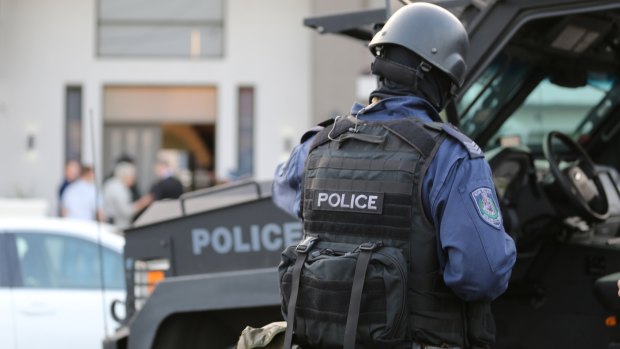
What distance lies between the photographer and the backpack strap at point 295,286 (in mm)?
3074

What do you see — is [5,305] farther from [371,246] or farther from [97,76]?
[97,76]

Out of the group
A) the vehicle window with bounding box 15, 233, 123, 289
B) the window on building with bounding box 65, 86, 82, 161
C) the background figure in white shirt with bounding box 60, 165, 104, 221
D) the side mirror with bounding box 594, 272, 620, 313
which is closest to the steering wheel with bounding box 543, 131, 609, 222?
the side mirror with bounding box 594, 272, 620, 313

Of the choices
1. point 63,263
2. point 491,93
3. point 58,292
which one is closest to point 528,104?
point 491,93

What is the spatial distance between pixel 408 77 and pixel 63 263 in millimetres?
4880

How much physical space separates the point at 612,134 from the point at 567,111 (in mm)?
317

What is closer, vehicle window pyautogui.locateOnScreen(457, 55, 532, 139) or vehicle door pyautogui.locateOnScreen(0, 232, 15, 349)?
vehicle window pyautogui.locateOnScreen(457, 55, 532, 139)

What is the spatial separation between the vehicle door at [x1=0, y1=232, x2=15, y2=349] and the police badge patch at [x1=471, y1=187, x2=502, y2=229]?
469 cm

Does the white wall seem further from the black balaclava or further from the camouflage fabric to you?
the black balaclava

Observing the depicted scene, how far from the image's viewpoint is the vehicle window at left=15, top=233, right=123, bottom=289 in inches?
286

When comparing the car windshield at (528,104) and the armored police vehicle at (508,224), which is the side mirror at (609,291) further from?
the car windshield at (528,104)

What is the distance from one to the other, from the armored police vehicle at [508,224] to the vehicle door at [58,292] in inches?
93.8

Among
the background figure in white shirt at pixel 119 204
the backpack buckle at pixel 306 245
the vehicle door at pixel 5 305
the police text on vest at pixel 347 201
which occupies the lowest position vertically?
the background figure in white shirt at pixel 119 204

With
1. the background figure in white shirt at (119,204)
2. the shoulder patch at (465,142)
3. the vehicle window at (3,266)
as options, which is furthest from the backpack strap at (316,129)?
the background figure in white shirt at (119,204)

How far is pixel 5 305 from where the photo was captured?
700 centimetres
